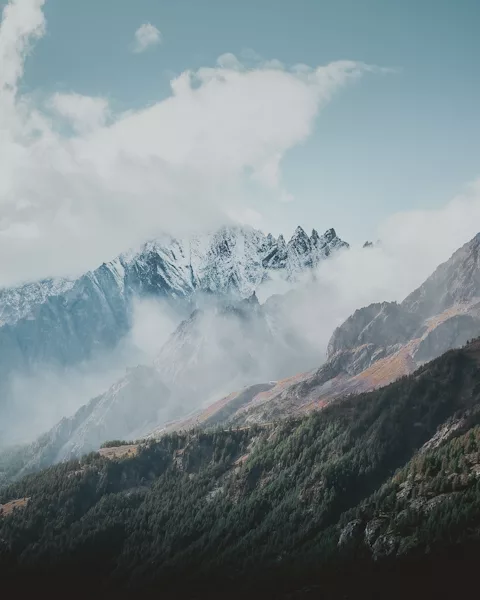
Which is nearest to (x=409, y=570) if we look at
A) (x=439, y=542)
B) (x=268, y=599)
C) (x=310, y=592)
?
(x=439, y=542)

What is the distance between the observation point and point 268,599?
195 m

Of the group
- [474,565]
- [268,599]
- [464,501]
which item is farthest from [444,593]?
[268,599]

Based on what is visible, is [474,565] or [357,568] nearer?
[474,565]

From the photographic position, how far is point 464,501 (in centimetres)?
19462

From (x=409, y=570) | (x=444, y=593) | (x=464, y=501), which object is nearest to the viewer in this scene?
(x=444, y=593)

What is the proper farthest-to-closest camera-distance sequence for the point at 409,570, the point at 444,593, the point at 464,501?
the point at 464,501 < the point at 409,570 < the point at 444,593

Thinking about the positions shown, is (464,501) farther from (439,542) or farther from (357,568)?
(357,568)

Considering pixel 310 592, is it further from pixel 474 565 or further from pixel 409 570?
pixel 474 565

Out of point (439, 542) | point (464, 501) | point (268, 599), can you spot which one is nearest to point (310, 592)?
point (268, 599)

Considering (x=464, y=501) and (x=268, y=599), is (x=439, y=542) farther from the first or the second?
(x=268, y=599)

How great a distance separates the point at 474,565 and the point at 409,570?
2082 cm

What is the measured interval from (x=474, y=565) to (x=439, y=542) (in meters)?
17.4

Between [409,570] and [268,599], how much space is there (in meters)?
48.4

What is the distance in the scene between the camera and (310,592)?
18488 cm
